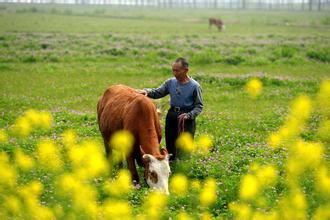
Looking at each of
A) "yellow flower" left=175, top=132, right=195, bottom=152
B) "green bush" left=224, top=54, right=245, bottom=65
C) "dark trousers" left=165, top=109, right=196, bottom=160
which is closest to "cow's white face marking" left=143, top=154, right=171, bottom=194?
"yellow flower" left=175, top=132, right=195, bottom=152

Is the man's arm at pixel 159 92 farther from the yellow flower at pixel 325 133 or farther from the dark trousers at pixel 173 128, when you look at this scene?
the yellow flower at pixel 325 133

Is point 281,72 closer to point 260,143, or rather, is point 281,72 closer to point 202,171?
point 260,143

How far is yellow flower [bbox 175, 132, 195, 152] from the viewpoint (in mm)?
10000

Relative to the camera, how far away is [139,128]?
9.12 m

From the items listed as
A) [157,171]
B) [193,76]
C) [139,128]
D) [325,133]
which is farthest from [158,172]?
[193,76]

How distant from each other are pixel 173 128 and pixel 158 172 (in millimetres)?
2195

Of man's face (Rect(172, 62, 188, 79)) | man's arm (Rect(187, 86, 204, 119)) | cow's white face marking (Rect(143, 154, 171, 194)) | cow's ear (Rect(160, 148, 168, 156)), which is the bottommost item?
cow's white face marking (Rect(143, 154, 171, 194))

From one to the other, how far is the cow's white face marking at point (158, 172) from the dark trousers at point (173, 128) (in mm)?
1867

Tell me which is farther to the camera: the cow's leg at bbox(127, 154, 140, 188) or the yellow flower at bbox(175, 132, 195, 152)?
the yellow flower at bbox(175, 132, 195, 152)

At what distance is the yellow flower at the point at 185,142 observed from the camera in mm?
10000

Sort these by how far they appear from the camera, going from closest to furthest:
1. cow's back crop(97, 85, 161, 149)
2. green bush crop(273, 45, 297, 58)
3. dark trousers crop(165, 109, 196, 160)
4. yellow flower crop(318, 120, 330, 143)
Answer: cow's back crop(97, 85, 161, 149) → dark trousers crop(165, 109, 196, 160) → yellow flower crop(318, 120, 330, 143) → green bush crop(273, 45, 297, 58)

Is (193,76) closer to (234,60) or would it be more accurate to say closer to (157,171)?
(234,60)

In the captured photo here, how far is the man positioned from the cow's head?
1.72 meters

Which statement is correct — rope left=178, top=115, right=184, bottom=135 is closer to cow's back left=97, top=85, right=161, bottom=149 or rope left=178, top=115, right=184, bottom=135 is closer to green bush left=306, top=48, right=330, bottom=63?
cow's back left=97, top=85, right=161, bottom=149
